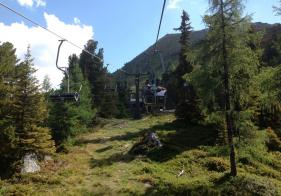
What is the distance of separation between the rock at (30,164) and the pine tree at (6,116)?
39.7 inches

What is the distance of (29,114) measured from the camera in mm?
32469

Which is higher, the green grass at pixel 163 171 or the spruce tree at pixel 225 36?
the spruce tree at pixel 225 36

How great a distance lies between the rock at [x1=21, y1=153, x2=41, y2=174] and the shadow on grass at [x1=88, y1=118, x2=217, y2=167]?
4141 mm

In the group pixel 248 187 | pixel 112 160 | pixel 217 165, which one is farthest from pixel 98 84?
pixel 248 187

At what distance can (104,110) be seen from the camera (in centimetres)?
7031

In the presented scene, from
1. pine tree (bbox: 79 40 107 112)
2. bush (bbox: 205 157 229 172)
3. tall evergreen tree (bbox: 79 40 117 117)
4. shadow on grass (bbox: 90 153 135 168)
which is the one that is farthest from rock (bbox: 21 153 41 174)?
pine tree (bbox: 79 40 107 112)

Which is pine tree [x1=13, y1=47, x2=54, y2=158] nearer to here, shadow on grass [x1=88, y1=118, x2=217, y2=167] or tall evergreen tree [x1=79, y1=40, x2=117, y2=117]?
shadow on grass [x1=88, y1=118, x2=217, y2=167]

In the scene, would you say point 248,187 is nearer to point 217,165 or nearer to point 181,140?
point 217,165

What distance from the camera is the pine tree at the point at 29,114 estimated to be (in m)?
31.6

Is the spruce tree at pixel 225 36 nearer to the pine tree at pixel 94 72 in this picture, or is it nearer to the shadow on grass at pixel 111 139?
the shadow on grass at pixel 111 139

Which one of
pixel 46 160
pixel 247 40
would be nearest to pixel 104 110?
pixel 46 160

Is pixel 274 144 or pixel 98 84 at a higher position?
pixel 98 84

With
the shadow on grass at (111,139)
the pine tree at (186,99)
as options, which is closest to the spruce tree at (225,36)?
the pine tree at (186,99)

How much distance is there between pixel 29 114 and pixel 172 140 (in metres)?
13.2
